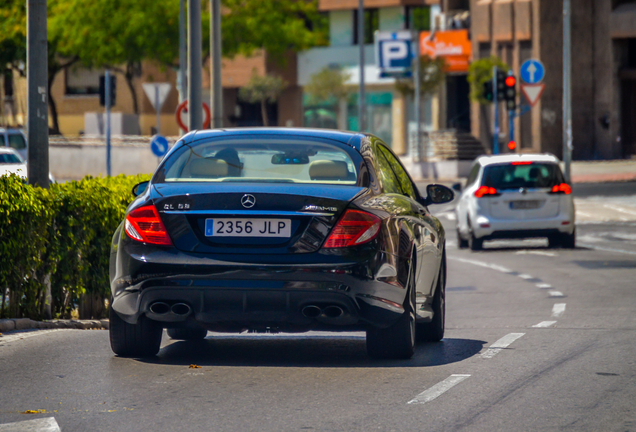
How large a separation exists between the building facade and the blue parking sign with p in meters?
8.64

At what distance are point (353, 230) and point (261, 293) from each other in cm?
67

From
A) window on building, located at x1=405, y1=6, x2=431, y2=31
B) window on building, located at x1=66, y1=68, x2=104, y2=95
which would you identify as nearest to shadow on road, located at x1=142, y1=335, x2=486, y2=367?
window on building, located at x1=405, y1=6, x2=431, y2=31

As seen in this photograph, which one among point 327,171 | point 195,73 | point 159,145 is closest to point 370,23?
point 159,145

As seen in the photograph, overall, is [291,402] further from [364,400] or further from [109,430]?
[109,430]

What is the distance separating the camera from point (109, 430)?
598 centimetres

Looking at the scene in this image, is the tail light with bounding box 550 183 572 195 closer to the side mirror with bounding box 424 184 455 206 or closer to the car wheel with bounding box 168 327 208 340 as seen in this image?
the side mirror with bounding box 424 184 455 206

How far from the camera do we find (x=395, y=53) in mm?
58812

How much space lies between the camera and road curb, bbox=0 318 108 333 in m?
9.65

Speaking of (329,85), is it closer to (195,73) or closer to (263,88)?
(263,88)

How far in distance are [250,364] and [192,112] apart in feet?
38.5

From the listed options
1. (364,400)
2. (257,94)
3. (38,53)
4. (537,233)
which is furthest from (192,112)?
(257,94)

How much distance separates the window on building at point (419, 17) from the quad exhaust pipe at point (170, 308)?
61.7 meters

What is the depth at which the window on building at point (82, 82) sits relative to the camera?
74500mm

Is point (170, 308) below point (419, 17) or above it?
below
